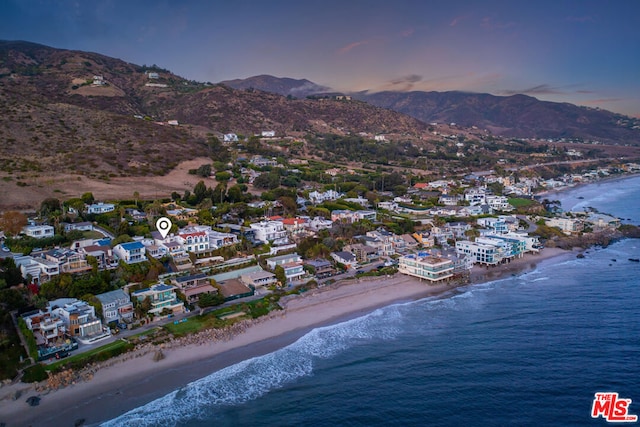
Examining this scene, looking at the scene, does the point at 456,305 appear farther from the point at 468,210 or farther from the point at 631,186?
the point at 631,186

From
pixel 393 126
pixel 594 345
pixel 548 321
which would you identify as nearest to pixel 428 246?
pixel 548 321

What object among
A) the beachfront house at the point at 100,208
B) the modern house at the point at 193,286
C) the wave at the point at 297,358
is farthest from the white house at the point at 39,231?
the wave at the point at 297,358

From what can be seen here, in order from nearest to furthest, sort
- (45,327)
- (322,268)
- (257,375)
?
1. (257,375)
2. (45,327)
3. (322,268)

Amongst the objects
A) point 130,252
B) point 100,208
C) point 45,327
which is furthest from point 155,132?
point 45,327

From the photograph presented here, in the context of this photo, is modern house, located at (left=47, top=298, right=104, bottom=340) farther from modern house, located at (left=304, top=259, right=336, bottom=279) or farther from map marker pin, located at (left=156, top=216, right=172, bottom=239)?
modern house, located at (left=304, top=259, right=336, bottom=279)

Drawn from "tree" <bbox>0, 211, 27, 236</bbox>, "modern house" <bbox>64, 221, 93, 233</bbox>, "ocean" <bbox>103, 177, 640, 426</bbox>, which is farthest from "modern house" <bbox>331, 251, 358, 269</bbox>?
"tree" <bbox>0, 211, 27, 236</bbox>
